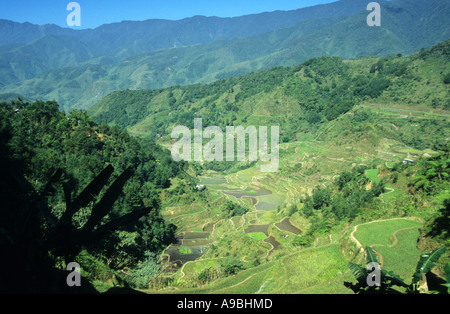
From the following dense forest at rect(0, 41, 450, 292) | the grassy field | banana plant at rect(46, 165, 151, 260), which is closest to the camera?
banana plant at rect(46, 165, 151, 260)

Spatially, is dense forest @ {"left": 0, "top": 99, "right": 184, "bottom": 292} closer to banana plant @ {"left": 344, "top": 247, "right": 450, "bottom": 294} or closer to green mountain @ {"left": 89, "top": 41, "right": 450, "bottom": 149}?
banana plant @ {"left": 344, "top": 247, "right": 450, "bottom": 294}

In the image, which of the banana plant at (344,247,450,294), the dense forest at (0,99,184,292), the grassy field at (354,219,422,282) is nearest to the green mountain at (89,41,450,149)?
the grassy field at (354,219,422,282)

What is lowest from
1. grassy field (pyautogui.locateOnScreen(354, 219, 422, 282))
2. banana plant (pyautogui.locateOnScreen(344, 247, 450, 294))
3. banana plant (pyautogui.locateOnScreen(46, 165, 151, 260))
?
grassy field (pyautogui.locateOnScreen(354, 219, 422, 282))

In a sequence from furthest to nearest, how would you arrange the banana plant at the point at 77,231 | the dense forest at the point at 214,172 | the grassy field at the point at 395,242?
the grassy field at the point at 395,242, the dense forest at the point at 214,172, the banana plant at the point at 77,231

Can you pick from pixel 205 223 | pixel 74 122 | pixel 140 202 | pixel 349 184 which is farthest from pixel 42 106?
pixel 349 184

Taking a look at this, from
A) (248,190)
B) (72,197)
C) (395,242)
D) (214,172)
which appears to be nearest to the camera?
(395,242)

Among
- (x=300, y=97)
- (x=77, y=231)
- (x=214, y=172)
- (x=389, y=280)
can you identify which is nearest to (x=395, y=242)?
(x=389, y=280)

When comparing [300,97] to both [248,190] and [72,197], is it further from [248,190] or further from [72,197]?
[72,197]

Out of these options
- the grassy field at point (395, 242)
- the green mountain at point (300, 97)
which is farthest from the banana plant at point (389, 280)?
the green mountain at point (300, 97)

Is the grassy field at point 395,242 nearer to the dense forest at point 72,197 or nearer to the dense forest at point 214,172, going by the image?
the dense forest at point 214,172

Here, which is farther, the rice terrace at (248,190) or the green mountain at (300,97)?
the green mountain at (300,97)
